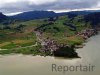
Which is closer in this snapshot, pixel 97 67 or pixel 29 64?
pixel 97 67

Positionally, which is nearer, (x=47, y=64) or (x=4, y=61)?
(x=47, y=64)

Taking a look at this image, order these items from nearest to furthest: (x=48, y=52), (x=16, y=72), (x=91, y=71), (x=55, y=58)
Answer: (x=91, y=71) < (x=16, y=72) < (x=55, y=58) < (x=48, y=52)

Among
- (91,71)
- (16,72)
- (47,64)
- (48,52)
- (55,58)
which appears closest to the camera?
(91,71)

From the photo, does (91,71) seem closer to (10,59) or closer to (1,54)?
(10,59)

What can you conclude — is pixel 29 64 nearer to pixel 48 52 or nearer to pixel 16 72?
pixel 16 72

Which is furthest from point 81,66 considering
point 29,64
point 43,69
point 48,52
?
point 48,52

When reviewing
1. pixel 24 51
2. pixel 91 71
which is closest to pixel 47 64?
pixel 91 71

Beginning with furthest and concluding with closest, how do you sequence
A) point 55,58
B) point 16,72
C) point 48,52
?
point 48,52 < point 55,58 < point 16,72

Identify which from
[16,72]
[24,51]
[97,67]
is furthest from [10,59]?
[97,67]
